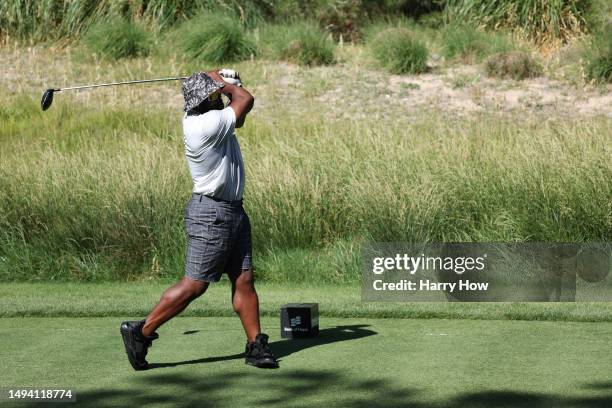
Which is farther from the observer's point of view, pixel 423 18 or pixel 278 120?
pixel 423 18

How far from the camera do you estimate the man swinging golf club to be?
6.58 meters

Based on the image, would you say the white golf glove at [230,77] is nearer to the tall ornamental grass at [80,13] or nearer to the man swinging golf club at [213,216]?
the man swinging golf club at [213,216]

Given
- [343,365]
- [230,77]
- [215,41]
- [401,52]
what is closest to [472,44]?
[401,52]

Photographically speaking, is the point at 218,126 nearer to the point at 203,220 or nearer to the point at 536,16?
the point at 203,220

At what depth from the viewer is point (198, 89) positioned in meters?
6.60

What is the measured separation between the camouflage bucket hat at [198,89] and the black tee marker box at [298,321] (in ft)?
5.03

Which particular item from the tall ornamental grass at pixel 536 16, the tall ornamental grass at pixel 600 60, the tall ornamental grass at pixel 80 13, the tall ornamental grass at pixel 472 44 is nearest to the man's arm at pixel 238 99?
the tall ornamental grass at pixel 600 60

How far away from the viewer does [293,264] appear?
1109 cm

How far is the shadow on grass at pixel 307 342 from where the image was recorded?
22.0 feet

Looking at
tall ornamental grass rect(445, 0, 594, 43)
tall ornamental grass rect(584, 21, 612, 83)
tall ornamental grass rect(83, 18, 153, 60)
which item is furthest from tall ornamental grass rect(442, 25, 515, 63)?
tall ornamental grass rect(83, 18, 153, 60)

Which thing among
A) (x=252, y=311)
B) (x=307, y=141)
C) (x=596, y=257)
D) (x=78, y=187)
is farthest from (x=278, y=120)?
(x=252, y=311)

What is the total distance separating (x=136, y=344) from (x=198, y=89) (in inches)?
58.5

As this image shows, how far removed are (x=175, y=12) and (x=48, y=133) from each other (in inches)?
261

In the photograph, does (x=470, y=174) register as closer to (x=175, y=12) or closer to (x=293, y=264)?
(x=293, y=264)
